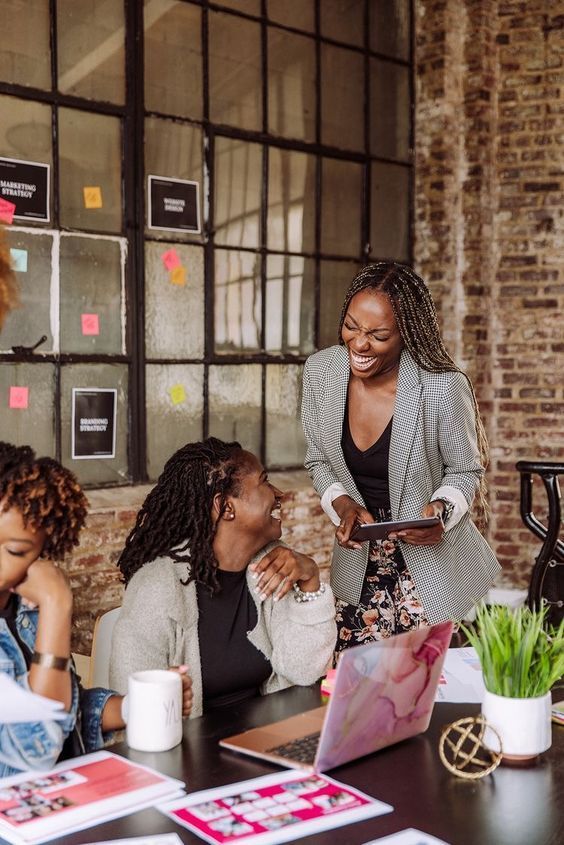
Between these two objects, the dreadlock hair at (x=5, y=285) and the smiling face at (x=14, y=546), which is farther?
the dreadlock hair at (x=5, y=285)

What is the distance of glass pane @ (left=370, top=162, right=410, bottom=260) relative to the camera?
5316mm

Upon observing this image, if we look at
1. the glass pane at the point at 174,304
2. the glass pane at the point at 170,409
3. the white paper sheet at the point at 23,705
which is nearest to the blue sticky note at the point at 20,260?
the glass pane at the point at 174,304

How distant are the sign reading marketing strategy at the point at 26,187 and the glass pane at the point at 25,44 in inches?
11.9

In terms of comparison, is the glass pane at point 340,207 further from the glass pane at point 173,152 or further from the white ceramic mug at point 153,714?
the white ceramic mug at point 153,714

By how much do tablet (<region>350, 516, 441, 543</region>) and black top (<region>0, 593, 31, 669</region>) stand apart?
0.97m

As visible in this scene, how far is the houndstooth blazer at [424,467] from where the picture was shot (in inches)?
112

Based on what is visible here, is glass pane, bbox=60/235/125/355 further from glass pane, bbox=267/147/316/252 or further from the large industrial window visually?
glass pane, bbox=267/147/316/252

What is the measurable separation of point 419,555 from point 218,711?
97 cm

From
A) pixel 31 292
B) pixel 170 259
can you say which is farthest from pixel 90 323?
pixel 170 259

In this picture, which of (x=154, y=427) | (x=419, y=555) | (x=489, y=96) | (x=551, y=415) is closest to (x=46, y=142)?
(x=154, y=427)

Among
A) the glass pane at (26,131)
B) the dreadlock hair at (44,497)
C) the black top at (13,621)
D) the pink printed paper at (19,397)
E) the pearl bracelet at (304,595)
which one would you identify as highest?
the glass pane at (26,131)

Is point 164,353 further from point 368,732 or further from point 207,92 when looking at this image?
point 368,732

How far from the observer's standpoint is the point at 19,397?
153 inches

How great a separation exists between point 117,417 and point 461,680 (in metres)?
2.31
